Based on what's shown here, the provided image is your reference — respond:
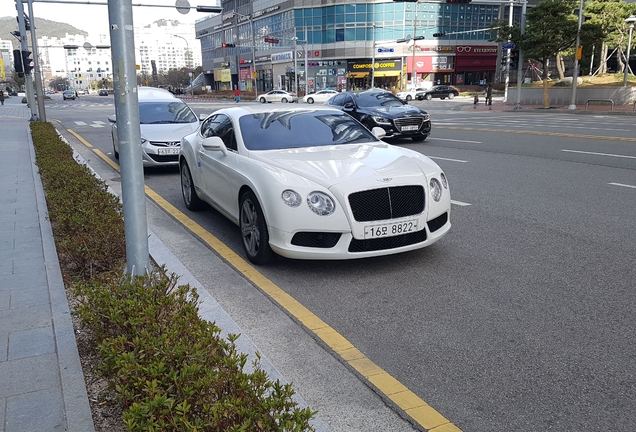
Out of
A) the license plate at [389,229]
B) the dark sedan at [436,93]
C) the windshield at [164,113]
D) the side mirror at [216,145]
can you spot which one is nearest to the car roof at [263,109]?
the side mirror at [216,145]

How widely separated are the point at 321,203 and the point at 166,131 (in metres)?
7.52

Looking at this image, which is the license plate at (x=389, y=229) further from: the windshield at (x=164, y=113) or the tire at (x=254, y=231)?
the windshield at (x=164, y=113)

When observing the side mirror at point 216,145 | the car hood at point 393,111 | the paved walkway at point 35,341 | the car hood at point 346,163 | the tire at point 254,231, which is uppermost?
the side mirror at point 216,145

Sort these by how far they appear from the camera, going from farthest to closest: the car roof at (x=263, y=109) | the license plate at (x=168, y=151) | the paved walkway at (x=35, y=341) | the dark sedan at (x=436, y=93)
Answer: the dark sedan at (x=436, y=93)
the license plate at (x=168, y=151)
the car roof at (x=263, y=109)
the paved walkway at (x=35, y=341)

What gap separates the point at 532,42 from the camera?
33469 mm

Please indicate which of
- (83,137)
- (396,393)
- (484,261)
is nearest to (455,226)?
(484,261)

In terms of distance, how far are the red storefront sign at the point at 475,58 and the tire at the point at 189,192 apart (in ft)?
226

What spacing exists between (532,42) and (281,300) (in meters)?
33.5

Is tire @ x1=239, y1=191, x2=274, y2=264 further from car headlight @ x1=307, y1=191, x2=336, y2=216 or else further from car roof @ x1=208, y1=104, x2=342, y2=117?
car roof @ x1=208, y1=104, x2=342, y2=117

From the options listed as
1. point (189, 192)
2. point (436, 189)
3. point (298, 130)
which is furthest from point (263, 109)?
point (436, 189)

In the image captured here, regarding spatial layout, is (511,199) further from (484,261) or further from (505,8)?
(505,8)

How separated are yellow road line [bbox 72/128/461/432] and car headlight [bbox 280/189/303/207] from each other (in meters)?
0.71

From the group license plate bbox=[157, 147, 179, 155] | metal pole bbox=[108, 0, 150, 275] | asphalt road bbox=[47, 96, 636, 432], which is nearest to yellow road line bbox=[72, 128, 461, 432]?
asphalt road bbox=[47, 96, 636, 432]

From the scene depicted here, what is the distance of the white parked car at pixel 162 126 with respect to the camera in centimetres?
1108
